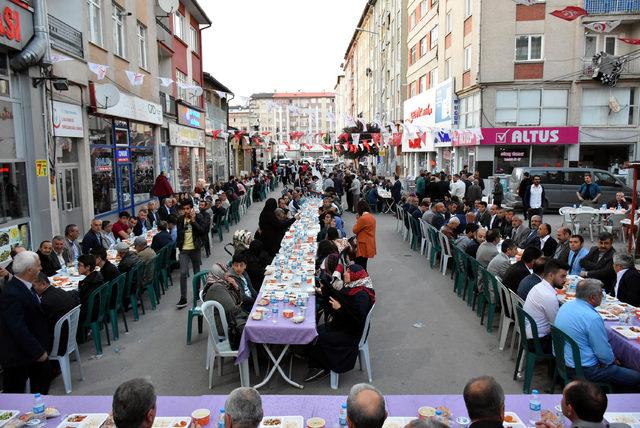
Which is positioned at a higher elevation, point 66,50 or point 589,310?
point 66,50

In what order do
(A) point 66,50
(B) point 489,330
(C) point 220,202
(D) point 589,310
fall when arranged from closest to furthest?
(D) point 589,310 < (B) point 489,330 < (A) point 66,50 < (C) point 220,202

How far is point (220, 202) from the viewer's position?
54.4 ft

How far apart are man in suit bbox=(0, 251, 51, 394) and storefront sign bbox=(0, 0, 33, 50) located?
7067 mm

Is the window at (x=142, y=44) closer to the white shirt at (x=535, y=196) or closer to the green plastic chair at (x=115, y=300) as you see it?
the green plastic chair at (x=115, y=300)

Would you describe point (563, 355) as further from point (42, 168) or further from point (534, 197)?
point (534, 197)

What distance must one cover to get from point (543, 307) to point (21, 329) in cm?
579

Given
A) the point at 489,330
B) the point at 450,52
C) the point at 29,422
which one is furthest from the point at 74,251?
the point at 450,52

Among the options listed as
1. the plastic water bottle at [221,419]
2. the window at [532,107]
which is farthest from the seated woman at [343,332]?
the window at [532,107]

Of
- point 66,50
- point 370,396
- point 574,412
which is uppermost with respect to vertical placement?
point 66,50

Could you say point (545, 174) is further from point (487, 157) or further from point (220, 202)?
point (220, 202)

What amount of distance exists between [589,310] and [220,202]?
13.0m

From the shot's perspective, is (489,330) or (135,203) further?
(135,203)

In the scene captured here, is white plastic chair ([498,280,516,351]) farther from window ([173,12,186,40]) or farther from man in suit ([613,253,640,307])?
window ([173,12,186,40])

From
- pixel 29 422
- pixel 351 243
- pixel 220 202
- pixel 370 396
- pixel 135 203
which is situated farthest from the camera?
pixel 135 203
